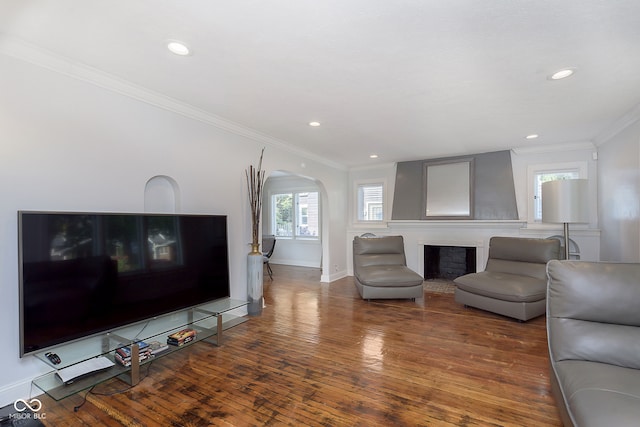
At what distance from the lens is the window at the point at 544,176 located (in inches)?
190

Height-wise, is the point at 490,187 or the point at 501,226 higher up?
the point at 490,187

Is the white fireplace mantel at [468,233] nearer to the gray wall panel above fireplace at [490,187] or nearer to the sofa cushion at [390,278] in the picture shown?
the gray wall panel above fireplace at [490,187]

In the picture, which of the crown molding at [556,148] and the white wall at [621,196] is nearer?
the white wall at [621,196]

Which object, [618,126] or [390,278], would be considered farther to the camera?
[390,278]

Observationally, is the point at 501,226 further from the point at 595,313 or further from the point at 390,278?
the point at 595,313

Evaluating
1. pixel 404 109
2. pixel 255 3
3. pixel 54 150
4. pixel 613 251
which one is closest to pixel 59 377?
pixel 54 150

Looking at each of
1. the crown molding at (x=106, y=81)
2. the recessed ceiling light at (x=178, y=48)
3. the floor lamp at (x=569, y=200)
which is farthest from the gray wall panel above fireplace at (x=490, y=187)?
the recessed ceiling light at (x=178, y=48)

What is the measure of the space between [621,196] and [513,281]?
5.71ft

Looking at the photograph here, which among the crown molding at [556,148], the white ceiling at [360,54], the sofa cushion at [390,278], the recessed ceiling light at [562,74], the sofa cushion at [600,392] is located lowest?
the sofa cushion at [390,278]

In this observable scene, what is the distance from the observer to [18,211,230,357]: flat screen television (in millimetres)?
1937

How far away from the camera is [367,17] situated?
175 centimetres

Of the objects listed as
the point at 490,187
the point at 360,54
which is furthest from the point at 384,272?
the point at 360,54

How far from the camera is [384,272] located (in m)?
4.56

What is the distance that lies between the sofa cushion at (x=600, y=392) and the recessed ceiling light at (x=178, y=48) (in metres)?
3.05
